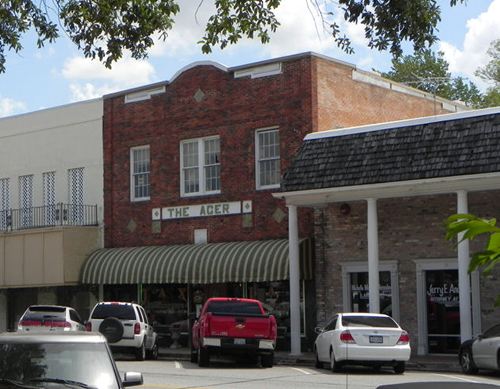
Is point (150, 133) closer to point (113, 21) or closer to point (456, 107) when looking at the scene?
point (456, 107)

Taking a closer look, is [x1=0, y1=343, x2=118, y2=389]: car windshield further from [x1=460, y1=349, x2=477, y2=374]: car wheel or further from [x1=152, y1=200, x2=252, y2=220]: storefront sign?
[x1=152, y1=200, x2=252, y2=220]: storefront sign

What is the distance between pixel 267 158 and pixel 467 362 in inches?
437

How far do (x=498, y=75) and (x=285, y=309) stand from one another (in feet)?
107

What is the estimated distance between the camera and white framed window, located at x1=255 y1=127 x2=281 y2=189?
2992cm

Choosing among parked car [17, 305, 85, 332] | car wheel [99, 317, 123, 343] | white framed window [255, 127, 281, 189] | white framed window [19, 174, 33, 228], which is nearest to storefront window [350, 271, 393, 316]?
white framed window [255, 127, 281, 189]

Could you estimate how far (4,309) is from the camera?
37.7 m

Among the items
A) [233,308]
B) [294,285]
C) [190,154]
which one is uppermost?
[190,154]

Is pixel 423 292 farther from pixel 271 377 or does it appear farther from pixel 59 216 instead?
pixel 59 216

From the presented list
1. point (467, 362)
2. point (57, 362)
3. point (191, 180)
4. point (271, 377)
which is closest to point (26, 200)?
point (191, 180)

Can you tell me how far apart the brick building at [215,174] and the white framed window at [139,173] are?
0.12ft

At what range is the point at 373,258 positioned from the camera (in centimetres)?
2536

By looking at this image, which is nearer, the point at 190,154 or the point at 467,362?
the point at 467,362

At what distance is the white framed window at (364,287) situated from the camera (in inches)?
1067

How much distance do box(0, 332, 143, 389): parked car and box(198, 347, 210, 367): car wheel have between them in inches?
572
